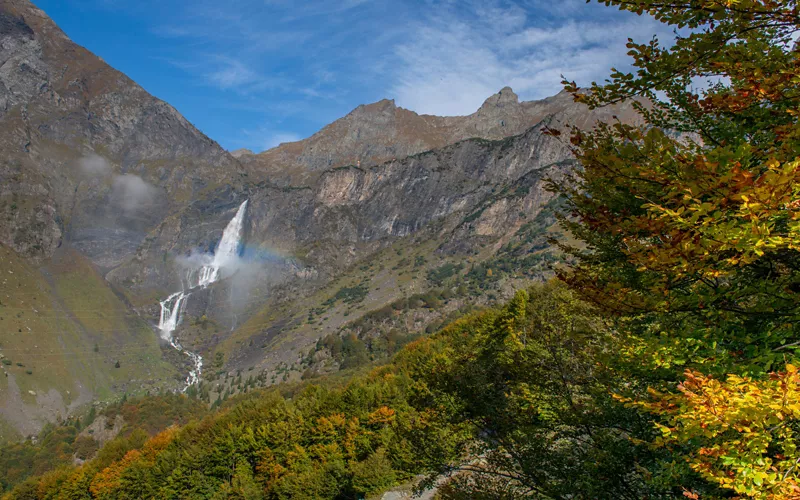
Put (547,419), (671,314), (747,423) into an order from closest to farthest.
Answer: (747,423) → (671,314) → (547,419)

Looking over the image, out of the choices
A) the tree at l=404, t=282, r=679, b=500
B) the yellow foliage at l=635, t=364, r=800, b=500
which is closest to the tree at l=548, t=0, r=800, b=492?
the yellow foliage at l=635, t=364, r=800, b=500

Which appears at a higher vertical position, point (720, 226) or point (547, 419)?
point (720, 226)

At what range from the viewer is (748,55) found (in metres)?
5.82

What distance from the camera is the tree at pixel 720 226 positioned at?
172 inches

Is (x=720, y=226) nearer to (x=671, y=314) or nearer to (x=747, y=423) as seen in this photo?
(x=747, y=423)

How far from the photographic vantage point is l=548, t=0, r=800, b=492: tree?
14.3 feet

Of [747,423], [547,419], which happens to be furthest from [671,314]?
[547,419]

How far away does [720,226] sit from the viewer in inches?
177

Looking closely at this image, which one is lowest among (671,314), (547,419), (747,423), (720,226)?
(547,419)

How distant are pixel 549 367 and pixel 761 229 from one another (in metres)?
8.81

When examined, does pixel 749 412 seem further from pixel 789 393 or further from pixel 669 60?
pixel 669 60

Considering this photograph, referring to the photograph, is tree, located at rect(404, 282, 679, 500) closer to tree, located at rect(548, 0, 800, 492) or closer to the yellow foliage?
tree, located at rect(548, 0, 800, 492)

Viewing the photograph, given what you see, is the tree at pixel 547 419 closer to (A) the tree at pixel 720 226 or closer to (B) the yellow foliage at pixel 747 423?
(A) the tree at pixel 720 226

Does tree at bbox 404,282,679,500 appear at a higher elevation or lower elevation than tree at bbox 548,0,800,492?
lower
